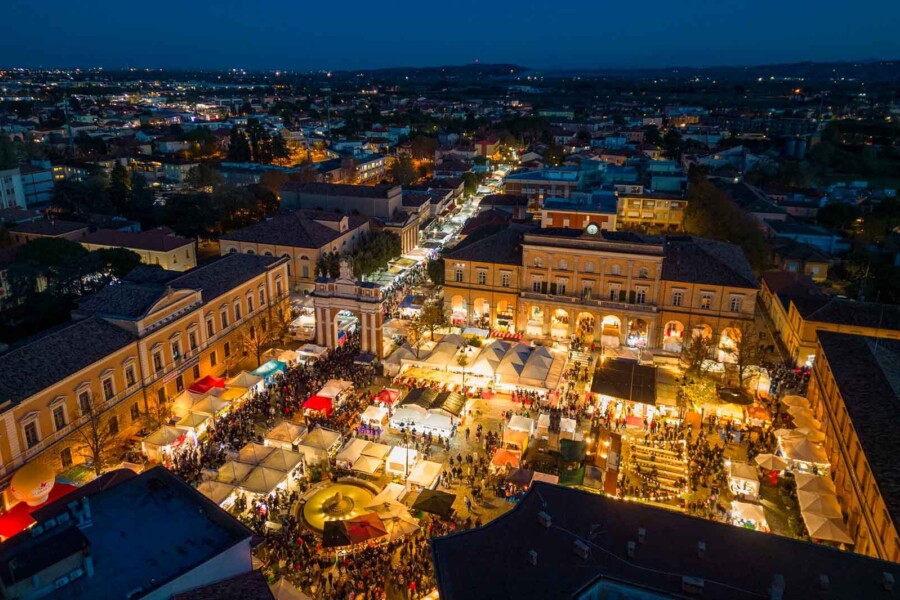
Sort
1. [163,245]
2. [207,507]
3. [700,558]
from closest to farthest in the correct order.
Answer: [700,558], [207,507], [163,245]

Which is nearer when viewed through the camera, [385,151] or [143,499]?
[143,499]

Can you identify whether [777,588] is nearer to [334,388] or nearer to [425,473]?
[425,473]

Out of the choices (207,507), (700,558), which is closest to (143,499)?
(207,507)

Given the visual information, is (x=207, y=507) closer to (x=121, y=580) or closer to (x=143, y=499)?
(x=143, y=499)

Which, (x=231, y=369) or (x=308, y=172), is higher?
(x=308, y=172)

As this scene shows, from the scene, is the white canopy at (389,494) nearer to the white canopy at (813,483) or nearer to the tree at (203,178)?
the white canopy at (813,483)

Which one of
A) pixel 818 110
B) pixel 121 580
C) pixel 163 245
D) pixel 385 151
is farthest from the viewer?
pixel 818 110

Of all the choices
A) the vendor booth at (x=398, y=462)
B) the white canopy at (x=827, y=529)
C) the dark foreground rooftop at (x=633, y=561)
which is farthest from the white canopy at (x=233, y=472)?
the white canopy at (x=827, y=529)

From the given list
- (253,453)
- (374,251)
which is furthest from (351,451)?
(374,251)
